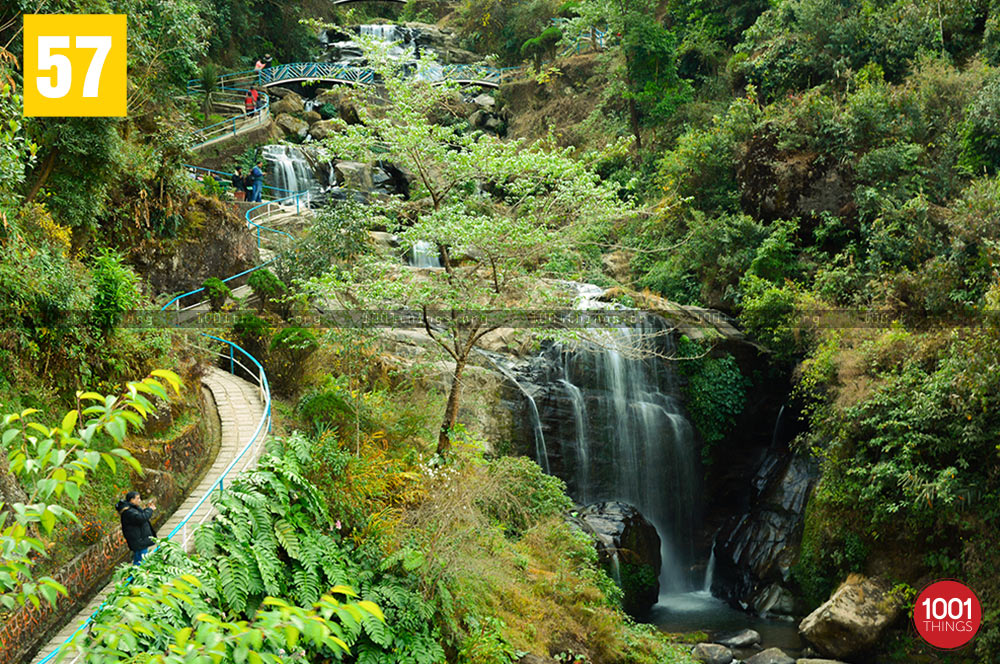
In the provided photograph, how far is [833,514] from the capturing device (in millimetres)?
13508

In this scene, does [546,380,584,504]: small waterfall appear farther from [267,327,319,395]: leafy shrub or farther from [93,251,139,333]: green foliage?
[93,251,139,333]: green foliage

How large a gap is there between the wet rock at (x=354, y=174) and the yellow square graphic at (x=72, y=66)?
13.5m

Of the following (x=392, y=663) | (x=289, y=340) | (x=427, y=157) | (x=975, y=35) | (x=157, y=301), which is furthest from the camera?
(x=975, y=35)

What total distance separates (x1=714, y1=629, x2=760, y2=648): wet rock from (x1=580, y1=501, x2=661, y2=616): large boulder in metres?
1.85

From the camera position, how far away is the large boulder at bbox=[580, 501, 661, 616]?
14.5 metres

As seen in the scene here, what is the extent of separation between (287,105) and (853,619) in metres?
26.8

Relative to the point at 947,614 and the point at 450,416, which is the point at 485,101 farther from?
the point at 947,614

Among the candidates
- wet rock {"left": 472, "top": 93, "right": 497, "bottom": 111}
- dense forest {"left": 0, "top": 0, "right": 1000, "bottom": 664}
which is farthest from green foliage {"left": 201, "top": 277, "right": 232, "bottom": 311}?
wet rock {"left": 472, "top": 93, "right": 497, "bottom": 111}

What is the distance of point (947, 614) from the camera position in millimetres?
11695

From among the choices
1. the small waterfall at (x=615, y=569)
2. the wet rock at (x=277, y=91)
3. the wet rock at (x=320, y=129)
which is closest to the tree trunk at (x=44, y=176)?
the small waterfall at (x=615, y=569)

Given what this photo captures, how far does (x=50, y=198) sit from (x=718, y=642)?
44.3 ft

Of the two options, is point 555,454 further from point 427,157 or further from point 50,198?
point 50,198

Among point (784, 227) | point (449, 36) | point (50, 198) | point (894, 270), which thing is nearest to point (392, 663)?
point (50, 198)

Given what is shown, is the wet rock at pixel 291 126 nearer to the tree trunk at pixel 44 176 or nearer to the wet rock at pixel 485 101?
Result: the wet rock at pixel 485 101
